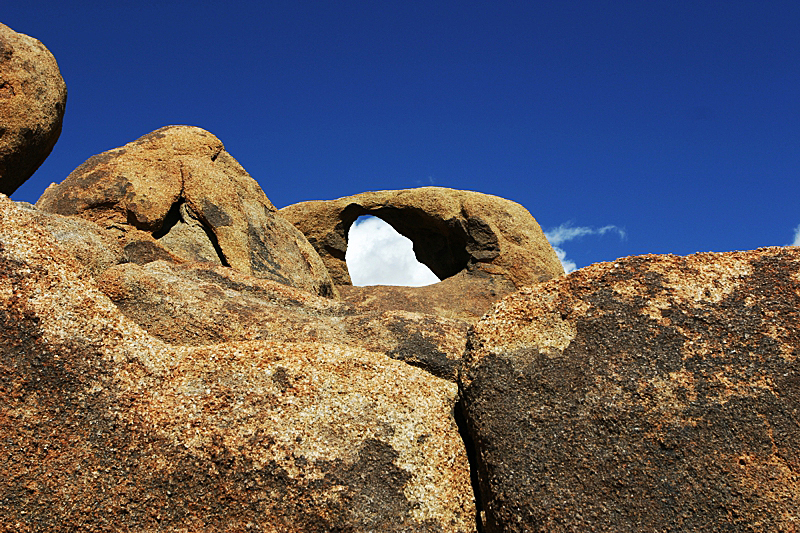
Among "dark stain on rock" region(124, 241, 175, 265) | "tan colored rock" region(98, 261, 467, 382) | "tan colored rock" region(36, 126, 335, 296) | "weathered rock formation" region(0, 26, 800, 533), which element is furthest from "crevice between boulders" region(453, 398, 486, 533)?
"tan colored rock" region(36, 126, 335, 296)

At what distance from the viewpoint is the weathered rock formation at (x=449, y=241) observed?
1120 cm

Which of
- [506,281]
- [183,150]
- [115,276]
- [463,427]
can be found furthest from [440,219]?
[463,427]

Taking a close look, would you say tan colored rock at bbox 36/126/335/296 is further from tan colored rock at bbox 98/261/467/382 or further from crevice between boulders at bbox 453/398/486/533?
crevice between boulders at bbox 453/398/486/533

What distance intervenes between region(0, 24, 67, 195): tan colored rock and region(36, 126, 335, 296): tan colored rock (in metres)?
0.79

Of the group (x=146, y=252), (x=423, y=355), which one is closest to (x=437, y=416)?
(x=423, y=355)

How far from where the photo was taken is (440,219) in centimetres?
1271

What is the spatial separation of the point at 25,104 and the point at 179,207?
1989 mm

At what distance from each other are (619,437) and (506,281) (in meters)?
8.66

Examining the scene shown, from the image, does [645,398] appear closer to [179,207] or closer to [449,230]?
[179,207]

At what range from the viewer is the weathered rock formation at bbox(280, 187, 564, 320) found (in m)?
11.2

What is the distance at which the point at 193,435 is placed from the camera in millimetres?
3242

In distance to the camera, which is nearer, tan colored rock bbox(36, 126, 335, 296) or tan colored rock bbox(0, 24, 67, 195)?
tan colored rock bbox(0, 24, 67, 195)

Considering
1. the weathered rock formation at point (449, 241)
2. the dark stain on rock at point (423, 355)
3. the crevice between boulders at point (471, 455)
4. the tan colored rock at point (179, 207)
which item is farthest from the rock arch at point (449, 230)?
the crevice between boulders at point (471, 455)

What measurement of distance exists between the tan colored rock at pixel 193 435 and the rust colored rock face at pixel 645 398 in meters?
0.36
